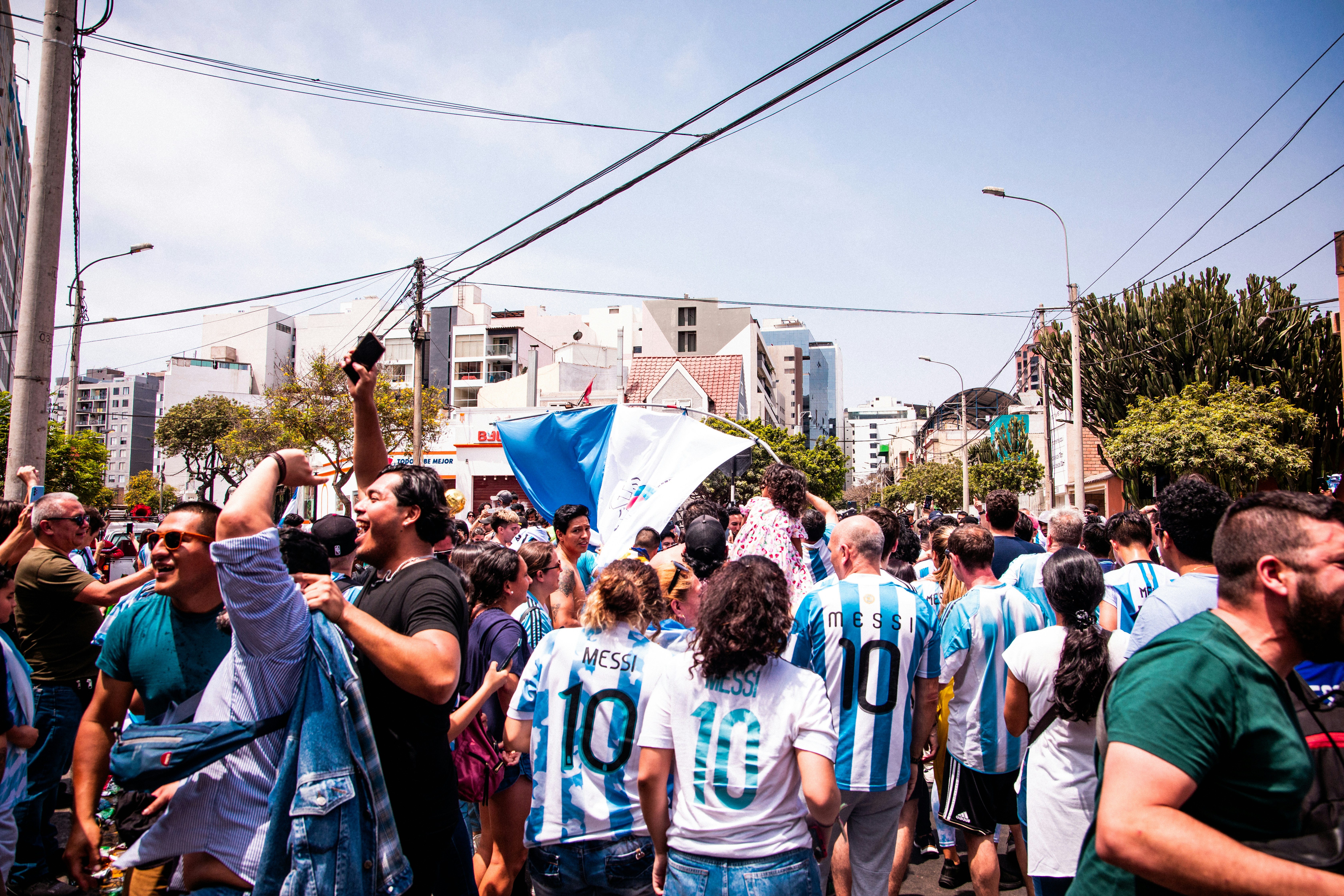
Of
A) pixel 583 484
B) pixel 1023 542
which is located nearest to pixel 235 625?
pixel 1023 542

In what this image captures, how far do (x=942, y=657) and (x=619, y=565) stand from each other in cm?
209

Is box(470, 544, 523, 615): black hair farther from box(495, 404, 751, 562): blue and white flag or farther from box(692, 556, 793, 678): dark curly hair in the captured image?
box(495, 404, 751, 562): blue and white flag

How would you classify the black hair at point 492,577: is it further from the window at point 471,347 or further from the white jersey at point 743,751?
the window at point 471,347

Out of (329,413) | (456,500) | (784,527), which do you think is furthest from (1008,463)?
(784,527)

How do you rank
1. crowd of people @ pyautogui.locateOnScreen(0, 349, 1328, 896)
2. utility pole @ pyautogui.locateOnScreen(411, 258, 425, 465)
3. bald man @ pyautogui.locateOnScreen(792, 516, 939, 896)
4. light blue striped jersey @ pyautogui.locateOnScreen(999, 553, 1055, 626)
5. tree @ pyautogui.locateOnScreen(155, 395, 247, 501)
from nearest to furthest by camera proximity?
crowd of people @ pyautogui.locateOnScreen(0, 349, 1328, 896), bald man @ pyautogui.locateOnScreen(792, 516, 939, 896), light blue striped jersey @ pyautogui.locateOnScreen(999, 553, 1055, 626), utility pole @ pyautogui.locateOnScreen(411, 258, 425, 465), tree @ pyautogui.locateOnScreen(155, 395, 247, 501)

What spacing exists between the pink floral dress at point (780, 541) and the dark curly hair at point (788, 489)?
61 millimetres

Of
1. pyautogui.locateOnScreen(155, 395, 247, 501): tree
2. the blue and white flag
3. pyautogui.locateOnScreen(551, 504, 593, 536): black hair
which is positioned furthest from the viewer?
pyautogui.locateOnScreen(155, 395, 247, 501): tree

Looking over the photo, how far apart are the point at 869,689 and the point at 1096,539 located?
2799 millimetres

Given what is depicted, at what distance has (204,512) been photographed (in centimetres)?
294

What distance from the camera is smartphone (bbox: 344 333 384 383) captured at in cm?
308

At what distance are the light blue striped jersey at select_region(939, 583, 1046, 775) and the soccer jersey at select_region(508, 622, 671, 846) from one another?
1874 millimetres

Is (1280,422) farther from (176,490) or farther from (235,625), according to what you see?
(176,490)

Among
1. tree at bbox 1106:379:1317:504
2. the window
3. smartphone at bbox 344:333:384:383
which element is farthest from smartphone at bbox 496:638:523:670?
the window

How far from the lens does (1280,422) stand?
2098 cm
